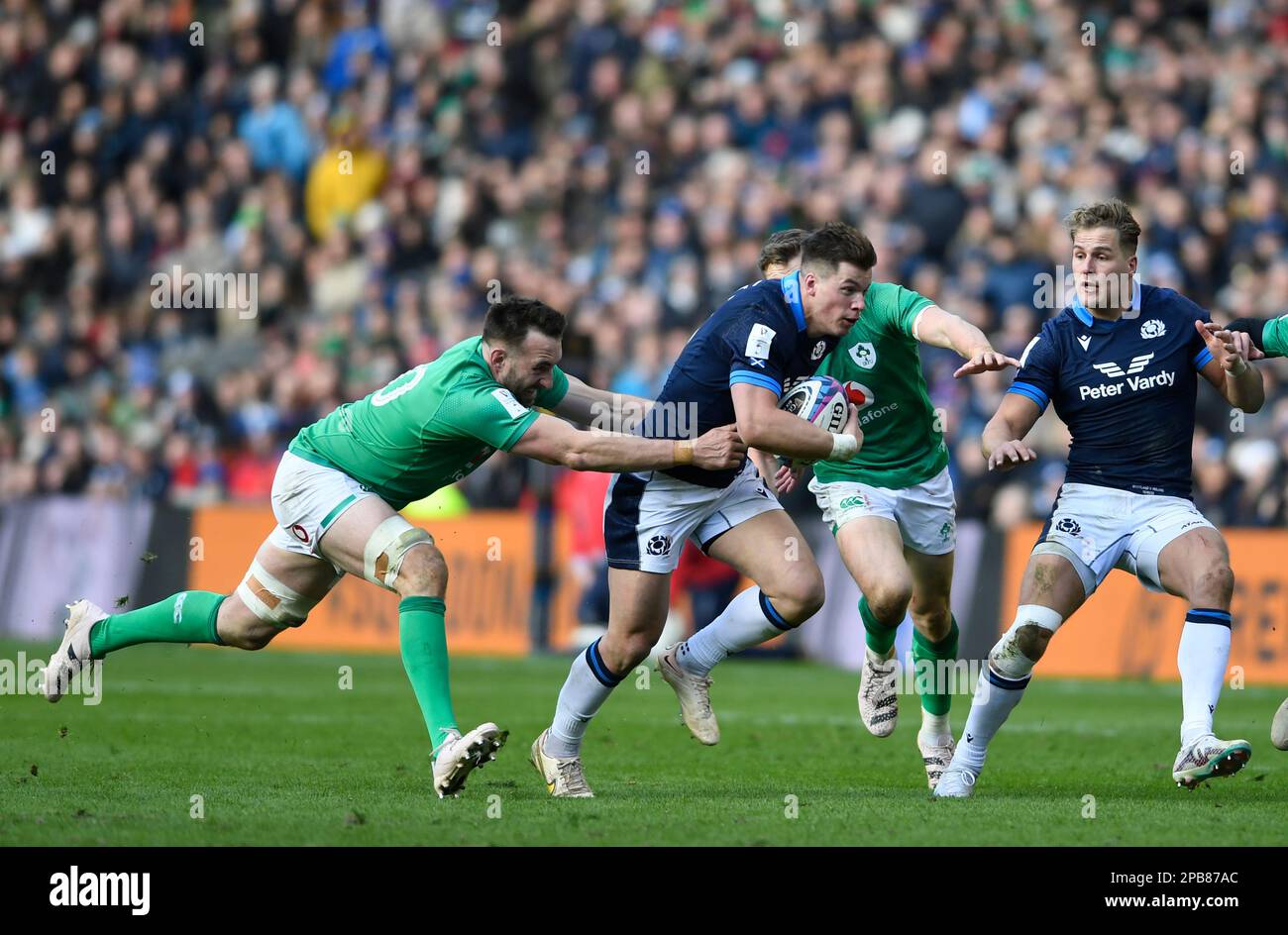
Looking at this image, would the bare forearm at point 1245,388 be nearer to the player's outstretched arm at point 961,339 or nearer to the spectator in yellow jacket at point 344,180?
the player's outstretched arm at point 961,339

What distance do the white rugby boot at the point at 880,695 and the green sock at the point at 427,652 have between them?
232 cm

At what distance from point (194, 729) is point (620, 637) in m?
3.87

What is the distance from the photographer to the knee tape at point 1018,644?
8.27 meters

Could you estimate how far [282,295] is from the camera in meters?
24.1

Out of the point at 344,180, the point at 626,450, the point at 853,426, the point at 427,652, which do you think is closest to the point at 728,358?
the point at 853,426

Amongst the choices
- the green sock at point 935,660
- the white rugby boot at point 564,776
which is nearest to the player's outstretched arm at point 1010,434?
the green sock at point 935,660

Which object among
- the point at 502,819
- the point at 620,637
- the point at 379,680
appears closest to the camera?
the point at 502,819

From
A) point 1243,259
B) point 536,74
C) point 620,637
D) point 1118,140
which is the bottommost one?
point 620,637

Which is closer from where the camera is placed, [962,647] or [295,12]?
[962,647]

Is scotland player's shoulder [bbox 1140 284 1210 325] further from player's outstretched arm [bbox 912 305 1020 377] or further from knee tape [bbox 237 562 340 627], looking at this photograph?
knee tape [bbox 237 562 340 627]

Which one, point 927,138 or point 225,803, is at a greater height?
point 927,138

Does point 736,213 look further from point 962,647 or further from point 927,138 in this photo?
point 962,647

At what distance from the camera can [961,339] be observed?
850 centimetres

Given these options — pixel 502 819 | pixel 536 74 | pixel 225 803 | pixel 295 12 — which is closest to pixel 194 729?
pixel 225 803
